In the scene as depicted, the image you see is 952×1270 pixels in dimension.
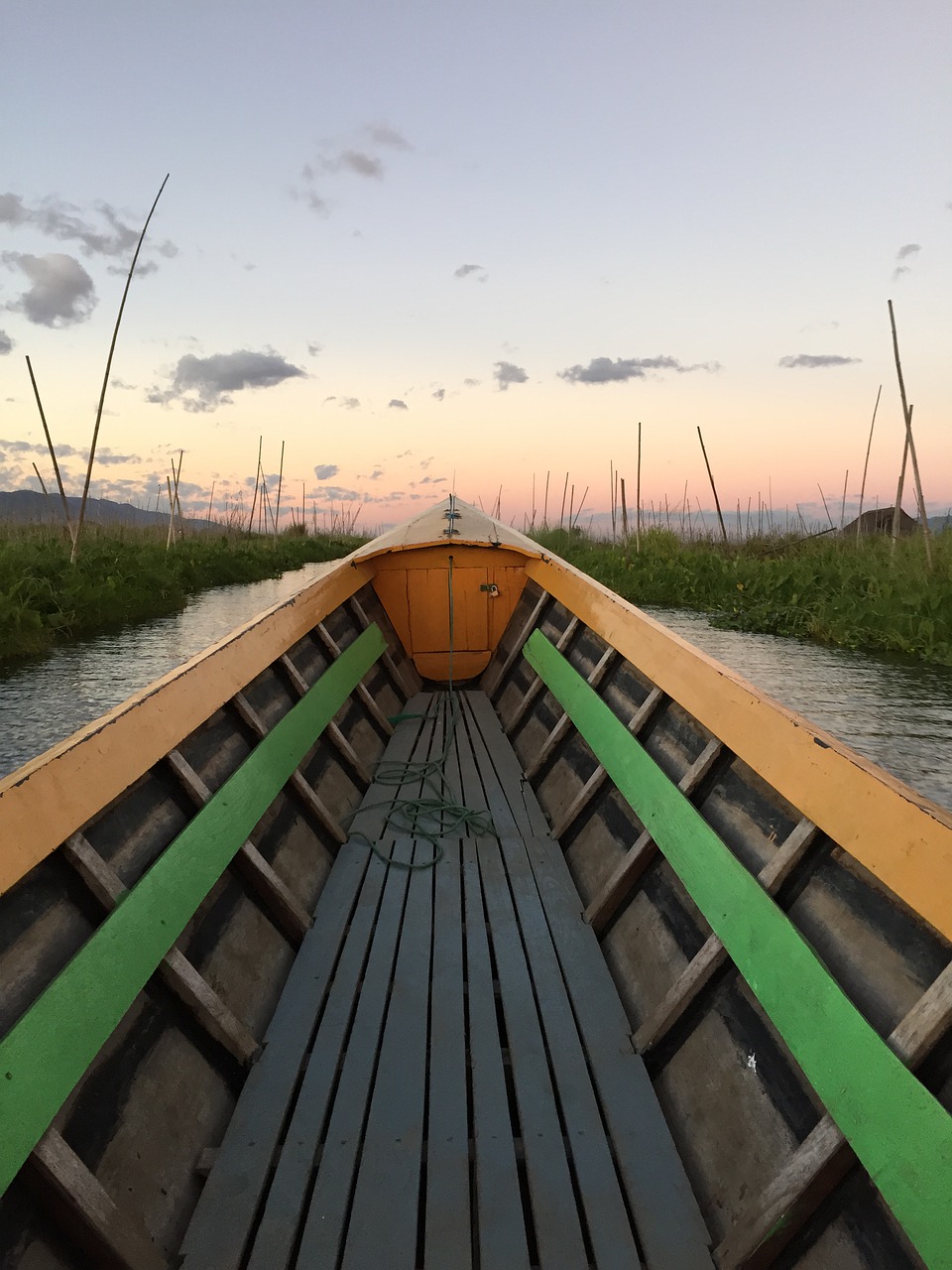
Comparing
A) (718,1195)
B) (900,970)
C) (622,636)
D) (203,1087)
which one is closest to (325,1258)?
(203,1087)

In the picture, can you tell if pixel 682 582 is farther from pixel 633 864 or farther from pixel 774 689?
pixel 633 864

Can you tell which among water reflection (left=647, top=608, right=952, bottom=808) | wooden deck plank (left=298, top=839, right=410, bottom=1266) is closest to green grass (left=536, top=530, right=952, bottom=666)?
water reflection (left=647, top=608, right=952, bottom=808)

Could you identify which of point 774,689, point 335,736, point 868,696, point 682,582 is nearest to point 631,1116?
point 335,736

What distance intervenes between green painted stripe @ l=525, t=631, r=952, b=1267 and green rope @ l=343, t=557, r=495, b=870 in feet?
3.94

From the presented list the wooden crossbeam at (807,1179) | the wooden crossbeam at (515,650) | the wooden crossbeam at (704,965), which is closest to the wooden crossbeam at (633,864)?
the wooden crossbeam at (704,965)

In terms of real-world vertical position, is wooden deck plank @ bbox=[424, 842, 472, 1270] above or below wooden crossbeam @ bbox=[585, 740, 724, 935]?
below

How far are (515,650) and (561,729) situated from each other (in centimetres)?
155

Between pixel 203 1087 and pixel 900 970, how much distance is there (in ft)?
4.99

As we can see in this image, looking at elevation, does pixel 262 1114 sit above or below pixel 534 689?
below

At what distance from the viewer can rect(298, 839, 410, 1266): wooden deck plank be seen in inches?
62.7

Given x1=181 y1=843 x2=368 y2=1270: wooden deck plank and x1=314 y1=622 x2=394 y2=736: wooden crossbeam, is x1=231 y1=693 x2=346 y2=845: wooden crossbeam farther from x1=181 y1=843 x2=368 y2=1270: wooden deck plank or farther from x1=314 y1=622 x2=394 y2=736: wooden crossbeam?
x1=314 y1=622 x2=394 y2=736: wooden crossbeam

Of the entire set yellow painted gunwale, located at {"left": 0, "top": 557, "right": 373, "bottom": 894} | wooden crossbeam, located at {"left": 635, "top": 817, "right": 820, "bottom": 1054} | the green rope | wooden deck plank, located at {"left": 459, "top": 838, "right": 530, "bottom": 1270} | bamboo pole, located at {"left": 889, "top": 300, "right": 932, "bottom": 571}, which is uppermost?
bamboo pole, located at {"left": 889, "top": 300, "right": 932, "bottom": 571}

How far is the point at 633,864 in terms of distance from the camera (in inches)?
102

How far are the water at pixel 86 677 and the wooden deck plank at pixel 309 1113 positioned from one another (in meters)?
2.05
